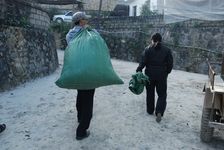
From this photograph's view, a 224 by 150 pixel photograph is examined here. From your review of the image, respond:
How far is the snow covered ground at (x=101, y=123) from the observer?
17.5 ft

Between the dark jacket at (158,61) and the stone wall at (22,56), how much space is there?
11.1 feet

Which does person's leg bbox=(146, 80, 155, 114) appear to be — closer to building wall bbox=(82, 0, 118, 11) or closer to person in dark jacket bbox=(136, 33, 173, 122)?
person in dark jacket bbox=(136, 33, 173, 122)

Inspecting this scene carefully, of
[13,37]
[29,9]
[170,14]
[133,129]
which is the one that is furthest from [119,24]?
[133,129]

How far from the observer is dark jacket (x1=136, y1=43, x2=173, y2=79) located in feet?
21.6

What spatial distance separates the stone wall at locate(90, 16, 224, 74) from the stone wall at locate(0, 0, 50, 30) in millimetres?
7843

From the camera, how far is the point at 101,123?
6211 mm

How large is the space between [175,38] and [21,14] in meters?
11.0

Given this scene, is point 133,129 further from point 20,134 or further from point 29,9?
point 29,9

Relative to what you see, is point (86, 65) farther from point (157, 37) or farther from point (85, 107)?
point (157, 37)

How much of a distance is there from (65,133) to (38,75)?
16.2 feet

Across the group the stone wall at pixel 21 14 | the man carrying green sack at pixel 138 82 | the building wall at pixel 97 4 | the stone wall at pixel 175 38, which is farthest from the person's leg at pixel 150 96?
the building wall at pixel 97 4

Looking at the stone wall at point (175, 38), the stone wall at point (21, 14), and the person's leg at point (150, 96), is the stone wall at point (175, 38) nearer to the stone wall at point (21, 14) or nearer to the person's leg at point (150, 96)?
the stone wall at point (21, 14)

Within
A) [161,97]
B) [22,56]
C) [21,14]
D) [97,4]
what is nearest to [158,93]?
[161,97]

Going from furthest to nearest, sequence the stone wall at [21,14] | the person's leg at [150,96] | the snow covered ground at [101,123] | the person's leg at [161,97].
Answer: the stone wall at [21,14], the person's leg at [150,96], the person's leg at [161,97], the snow covered ground at [101,123]
